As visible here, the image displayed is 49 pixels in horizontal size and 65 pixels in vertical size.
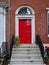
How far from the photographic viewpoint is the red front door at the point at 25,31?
73.9 ft

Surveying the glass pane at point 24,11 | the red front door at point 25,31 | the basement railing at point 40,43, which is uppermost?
the glass pane at point 24,11

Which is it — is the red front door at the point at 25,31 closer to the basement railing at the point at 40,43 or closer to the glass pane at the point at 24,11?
the glass pane at the point at 24,11

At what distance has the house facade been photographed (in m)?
22.2

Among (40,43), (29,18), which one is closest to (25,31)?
(29,18)

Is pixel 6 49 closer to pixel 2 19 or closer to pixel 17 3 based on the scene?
pixel 2 19

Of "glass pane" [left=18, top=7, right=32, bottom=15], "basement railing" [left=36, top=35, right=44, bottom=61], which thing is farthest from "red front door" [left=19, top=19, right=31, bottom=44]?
"basement railing" [left=36, top=35, right=44, bottom=61]

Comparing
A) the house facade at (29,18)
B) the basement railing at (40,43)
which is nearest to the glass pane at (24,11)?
the house facade at (29,18)

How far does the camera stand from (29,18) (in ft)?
73.5

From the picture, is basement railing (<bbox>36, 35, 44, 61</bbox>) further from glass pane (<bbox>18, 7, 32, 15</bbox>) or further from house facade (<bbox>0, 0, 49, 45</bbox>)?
glass pane (<bbox>18, 7, 32, 15</bbox>)

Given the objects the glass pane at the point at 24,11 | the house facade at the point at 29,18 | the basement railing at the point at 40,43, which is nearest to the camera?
the basement railing at the point at 40,43

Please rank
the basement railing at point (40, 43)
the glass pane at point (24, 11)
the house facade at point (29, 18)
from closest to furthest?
1. the basement railing at point (40, 43)
2. the house facade at point (29, 18)
3. the glass pane at point (24, 11)

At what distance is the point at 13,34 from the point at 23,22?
1.36 meters

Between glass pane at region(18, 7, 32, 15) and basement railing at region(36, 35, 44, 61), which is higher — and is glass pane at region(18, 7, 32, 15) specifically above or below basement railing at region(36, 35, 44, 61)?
above

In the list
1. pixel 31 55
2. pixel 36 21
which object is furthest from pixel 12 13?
pixel 31 55
